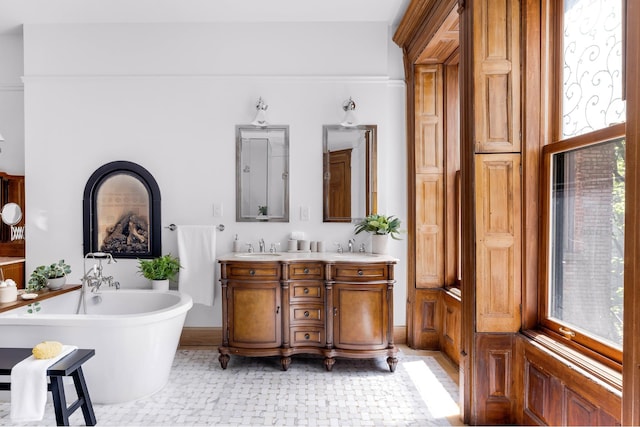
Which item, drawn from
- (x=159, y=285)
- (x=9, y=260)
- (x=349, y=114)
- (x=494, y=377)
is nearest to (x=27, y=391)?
(x=159, y=285)

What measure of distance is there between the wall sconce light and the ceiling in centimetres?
77

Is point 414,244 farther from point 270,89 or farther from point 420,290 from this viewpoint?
point 270,89

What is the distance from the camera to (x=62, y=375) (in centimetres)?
194

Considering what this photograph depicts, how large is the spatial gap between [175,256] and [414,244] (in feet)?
7.35

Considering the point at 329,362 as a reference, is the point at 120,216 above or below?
above

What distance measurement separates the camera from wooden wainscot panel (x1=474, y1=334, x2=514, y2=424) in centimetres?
215

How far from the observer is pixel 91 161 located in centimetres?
353

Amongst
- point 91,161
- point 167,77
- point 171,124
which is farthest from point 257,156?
point 91,161

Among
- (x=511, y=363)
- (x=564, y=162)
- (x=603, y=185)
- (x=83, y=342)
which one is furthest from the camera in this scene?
(x=83, y=342)

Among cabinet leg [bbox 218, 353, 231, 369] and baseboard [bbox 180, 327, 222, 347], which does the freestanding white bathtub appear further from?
baseboard [bbox 180, 327, 222, 347]

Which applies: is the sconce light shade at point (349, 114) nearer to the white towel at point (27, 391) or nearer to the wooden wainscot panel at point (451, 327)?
the wooden wainscot panel at point (451, 327)

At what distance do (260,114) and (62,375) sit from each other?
244cm

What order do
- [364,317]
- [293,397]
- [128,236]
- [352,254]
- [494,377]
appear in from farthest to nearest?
[128,236] → [352,254] → [364,317] → [293,397] → [494,377]

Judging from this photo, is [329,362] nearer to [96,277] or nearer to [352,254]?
[352,254]
